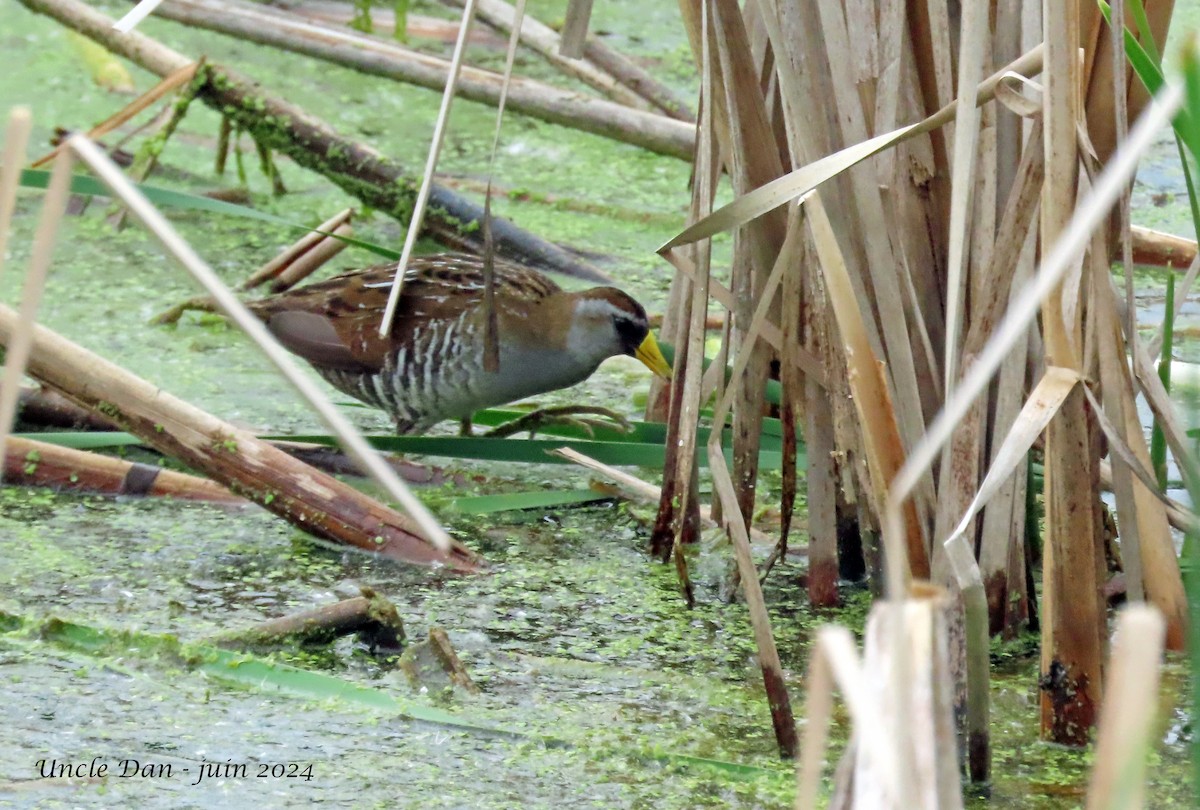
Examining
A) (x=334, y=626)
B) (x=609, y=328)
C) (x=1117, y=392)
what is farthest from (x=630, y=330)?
(x=1117, y=392)

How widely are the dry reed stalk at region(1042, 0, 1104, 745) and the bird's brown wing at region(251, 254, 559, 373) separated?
1663 mm

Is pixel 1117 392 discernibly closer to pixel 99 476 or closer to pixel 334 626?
pixel 334 626

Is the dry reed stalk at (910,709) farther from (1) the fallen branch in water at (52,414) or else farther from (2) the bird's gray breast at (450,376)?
(2) the bird's gray breast at (450,376)

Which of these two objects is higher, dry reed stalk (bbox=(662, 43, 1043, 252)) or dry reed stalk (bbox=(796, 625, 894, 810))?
dry reed stalk (bbox=(662, 43, 1043, 252))

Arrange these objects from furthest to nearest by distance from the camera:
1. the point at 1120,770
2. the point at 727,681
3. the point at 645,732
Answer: the point at 727,681 → the point at 645,732 → the point at 1120,770

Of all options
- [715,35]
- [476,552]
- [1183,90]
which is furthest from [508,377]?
[1183,90]

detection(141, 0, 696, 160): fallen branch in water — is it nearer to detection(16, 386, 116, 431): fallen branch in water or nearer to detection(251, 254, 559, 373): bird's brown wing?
detection(251, 254, 559, 373): bird's brown wing

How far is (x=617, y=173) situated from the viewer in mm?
4609

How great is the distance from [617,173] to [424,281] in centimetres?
155

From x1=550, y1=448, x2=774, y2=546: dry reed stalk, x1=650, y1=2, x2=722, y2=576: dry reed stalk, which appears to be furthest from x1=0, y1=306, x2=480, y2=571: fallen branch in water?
x1=650, y1=2, x2=722, y2=576: dry reed stalk

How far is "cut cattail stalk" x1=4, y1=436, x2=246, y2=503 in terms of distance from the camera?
2541 millimetres

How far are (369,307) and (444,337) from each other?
0.62 ft

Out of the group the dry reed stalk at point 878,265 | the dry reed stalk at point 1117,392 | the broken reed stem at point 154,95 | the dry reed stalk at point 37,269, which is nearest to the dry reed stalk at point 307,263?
the broken reed stem at point 154,95

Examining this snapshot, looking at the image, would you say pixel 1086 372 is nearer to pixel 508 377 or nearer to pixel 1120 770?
pixel 1120 770
